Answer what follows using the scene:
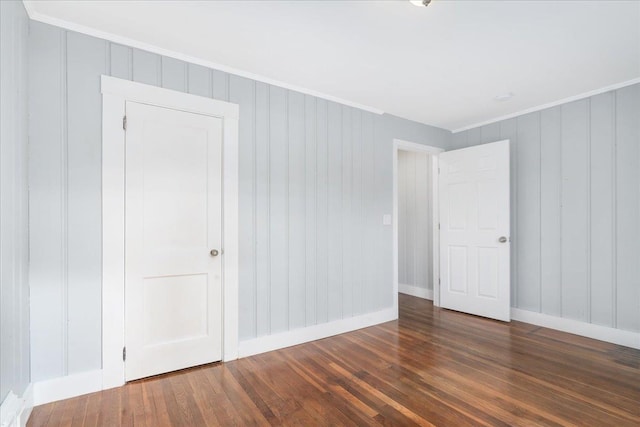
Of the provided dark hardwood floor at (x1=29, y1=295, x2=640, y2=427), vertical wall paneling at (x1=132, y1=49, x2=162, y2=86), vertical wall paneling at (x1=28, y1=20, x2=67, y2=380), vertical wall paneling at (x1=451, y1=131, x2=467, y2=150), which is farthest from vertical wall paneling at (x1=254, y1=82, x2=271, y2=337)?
vertical wall paneling at (x1=451, y1=131, x2=467, y2=150)

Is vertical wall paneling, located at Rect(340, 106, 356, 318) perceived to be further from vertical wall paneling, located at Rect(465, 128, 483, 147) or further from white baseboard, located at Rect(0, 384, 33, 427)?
white baseboard, located at Rect(0, 384, 33, 427)

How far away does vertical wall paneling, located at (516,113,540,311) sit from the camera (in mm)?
3852

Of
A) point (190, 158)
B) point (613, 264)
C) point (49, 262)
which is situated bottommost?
point (613, 264)

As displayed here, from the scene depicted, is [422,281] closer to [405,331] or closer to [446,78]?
[405,331]

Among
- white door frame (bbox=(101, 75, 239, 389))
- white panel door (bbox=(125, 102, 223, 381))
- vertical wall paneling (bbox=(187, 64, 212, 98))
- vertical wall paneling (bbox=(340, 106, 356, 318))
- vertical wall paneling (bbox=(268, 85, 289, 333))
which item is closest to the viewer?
white door frame (bbox=(101, 75, 239, 389))

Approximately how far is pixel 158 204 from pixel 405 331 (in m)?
2.82

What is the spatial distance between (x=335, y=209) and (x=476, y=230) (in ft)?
6.48

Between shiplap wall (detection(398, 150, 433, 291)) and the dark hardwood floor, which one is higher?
shiplap wall (detection(398, 150, 433, 291))

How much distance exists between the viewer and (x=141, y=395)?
2.26 m

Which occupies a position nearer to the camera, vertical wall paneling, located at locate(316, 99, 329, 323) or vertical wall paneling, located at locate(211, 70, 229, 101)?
vertical wall paneling, located at locate(211, 70, 229, 101)

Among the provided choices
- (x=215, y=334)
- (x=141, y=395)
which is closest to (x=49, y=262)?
(x=141, y=395)

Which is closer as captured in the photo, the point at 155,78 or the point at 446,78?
the point at 155,78

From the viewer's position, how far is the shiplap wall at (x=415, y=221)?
5.16 metres

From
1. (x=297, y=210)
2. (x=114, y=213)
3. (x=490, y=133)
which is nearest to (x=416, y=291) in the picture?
(x=490, y=133)
